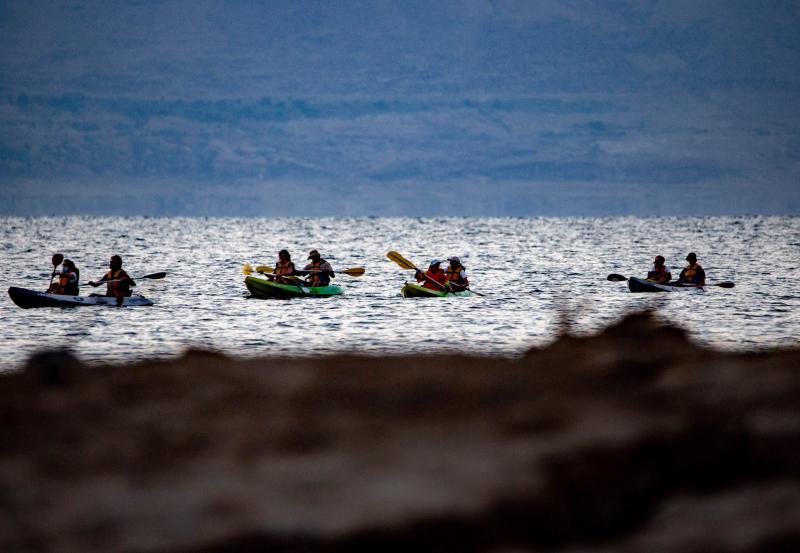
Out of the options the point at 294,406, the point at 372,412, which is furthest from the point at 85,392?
the point at 372,412

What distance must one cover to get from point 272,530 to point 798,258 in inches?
2678

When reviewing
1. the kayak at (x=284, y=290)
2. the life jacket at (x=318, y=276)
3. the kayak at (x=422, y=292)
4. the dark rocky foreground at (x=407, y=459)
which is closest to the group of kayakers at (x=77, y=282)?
the kayak at (x=284, y=290)

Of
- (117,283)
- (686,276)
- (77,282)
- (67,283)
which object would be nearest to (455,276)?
(686,276)

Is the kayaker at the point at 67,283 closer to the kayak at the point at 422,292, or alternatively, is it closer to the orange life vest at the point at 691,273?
the kayak at the point at 422,292

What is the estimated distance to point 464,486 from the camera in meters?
7.56

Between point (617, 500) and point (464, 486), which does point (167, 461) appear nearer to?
point (464, 486)

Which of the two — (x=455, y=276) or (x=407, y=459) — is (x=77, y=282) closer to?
(x=455, y=276)

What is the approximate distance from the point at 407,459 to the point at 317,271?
2633 cm

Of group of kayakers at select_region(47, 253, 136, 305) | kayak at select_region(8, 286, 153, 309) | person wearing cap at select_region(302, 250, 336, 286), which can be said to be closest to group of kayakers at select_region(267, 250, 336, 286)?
person wearing cap at select_region(302, 250, 336, 286)

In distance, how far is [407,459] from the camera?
315 inches

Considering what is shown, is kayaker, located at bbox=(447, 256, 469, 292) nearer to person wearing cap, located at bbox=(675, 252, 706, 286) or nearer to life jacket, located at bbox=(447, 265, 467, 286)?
life jacket, located at bbox=(447, 265, 467, 286)

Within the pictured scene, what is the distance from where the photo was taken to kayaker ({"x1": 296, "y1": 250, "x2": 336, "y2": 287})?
112ft

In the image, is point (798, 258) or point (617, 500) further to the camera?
point (798, 258)

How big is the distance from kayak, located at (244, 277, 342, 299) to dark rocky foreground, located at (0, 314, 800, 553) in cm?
2340
